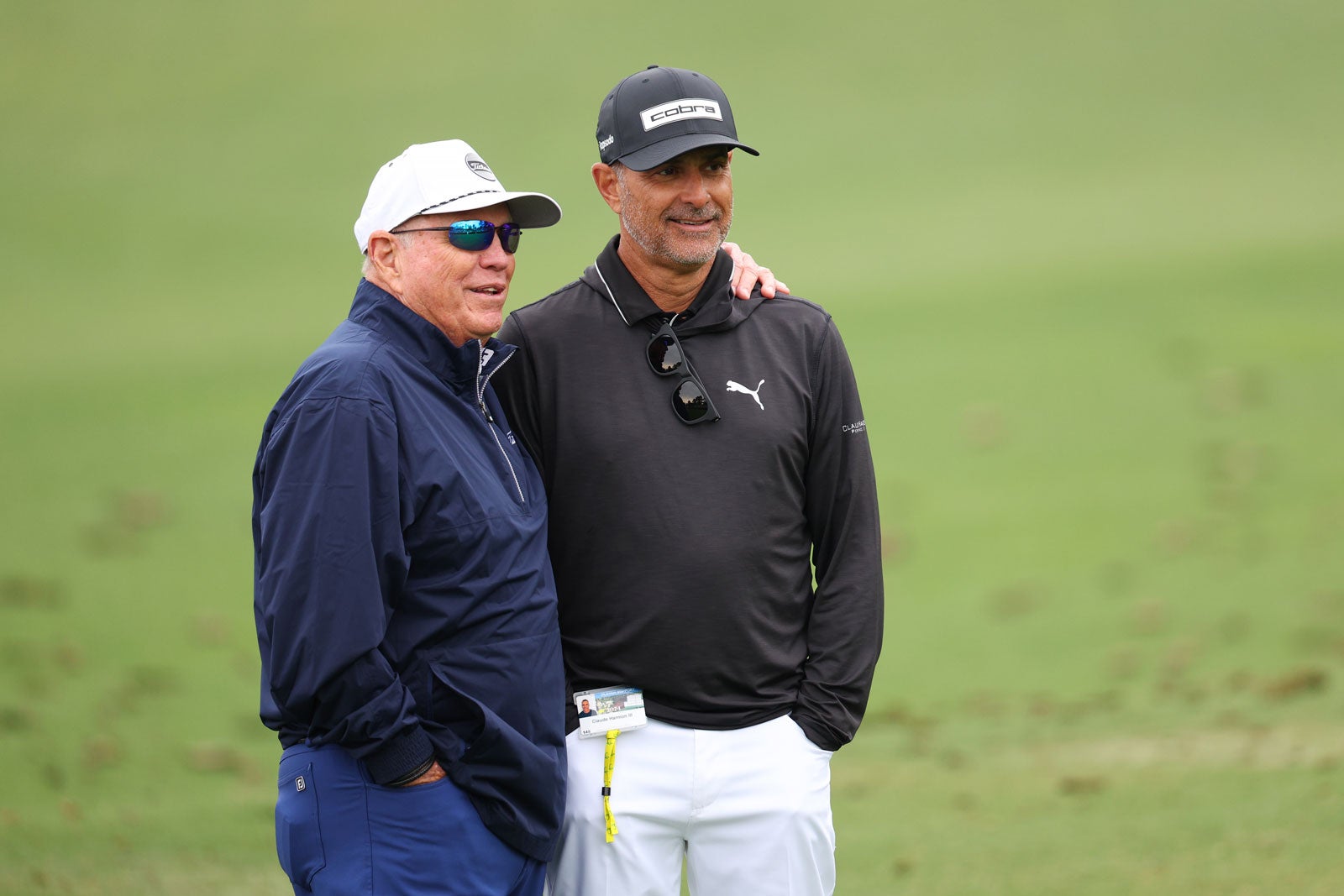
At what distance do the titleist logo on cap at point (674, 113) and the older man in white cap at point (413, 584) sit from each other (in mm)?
275

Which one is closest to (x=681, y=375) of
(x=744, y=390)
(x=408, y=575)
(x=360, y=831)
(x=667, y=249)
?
(x=744, y=390)

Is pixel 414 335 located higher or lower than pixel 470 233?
lower

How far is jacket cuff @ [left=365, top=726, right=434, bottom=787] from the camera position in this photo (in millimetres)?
1964

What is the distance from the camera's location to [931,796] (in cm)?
454

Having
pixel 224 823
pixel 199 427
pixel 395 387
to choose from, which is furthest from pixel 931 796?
pixel 199 427

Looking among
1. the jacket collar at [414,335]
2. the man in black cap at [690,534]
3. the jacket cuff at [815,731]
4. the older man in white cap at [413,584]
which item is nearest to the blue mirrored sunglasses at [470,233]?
the older man in white cap at [413,584]

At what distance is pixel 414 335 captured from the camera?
210 centimetres

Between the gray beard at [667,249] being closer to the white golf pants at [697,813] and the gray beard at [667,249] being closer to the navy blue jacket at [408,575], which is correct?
the navy blue jacket at [408,575]

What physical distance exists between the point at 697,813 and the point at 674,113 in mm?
1136

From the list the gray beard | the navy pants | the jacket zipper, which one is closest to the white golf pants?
the navy pants

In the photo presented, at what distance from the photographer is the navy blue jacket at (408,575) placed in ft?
6.20

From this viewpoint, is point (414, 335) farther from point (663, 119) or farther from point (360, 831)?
point (360, 831)

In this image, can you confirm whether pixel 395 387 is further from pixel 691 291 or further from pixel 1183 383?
pixel 1183 383

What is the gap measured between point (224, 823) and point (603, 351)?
255 centimetres
